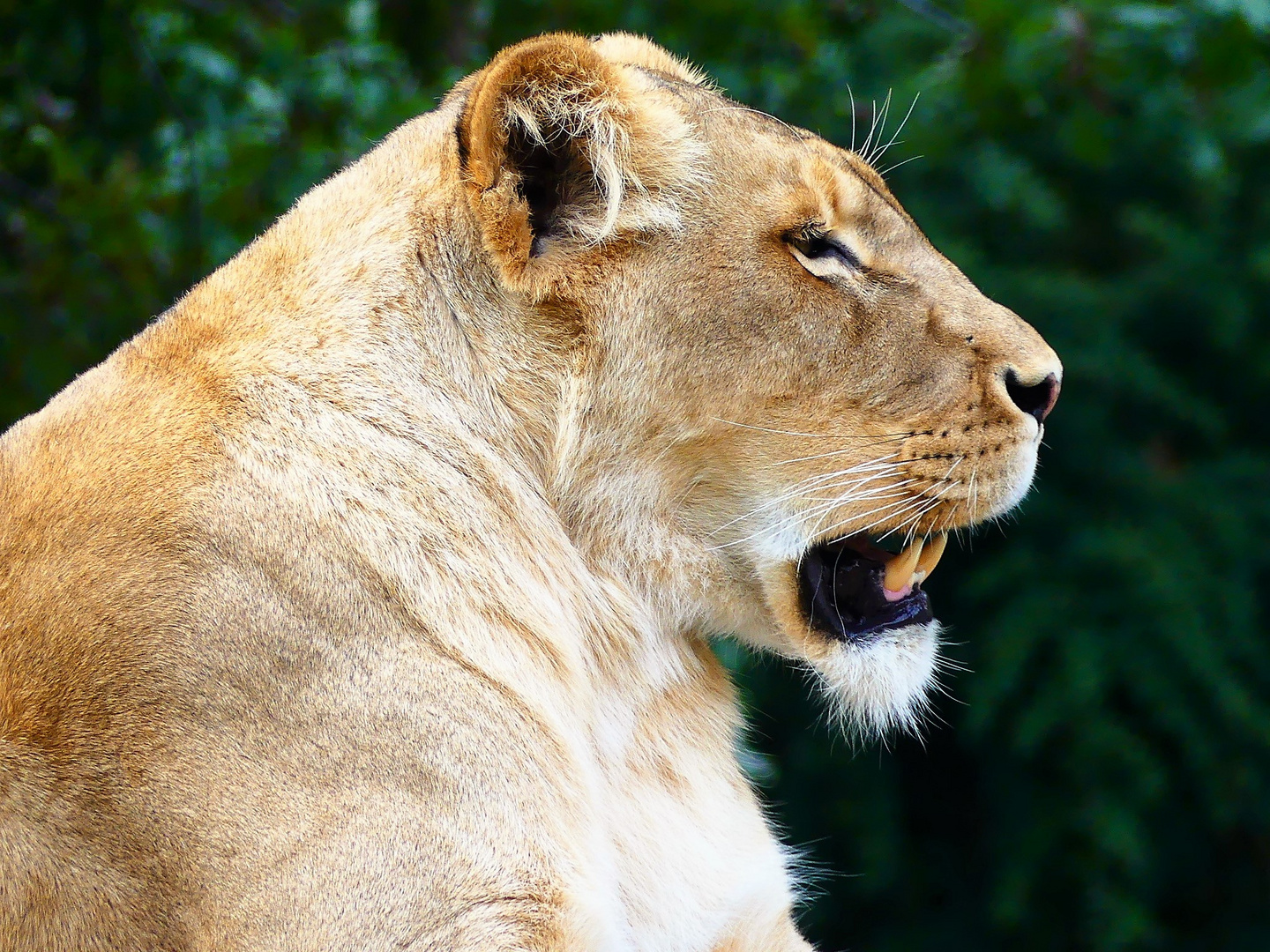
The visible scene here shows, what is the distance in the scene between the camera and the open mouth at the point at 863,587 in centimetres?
215

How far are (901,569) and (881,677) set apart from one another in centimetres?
17

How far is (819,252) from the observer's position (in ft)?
6.99

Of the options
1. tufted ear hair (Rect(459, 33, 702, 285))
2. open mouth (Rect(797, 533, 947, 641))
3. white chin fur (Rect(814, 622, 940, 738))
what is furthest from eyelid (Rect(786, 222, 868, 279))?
white chin fur (Rect(814, 622, 940, 738))

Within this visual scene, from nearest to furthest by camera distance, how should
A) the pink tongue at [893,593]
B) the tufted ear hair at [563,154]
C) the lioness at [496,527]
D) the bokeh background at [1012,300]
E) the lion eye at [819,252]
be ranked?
the lioness at [496,527] < the tufted ear hair at [563,154] < the lion eye at [819,252] < the pink tongue at [893,593] < the bokeh background at [1012,300]

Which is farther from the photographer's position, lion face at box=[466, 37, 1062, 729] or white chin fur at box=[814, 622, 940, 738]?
white chin fur at box=[814, 622, 940, 738]

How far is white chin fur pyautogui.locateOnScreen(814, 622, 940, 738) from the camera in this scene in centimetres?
215

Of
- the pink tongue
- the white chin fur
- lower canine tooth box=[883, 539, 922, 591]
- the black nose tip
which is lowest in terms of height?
the white chin fur

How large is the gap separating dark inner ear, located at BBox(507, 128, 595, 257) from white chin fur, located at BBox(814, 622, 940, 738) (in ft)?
2.57

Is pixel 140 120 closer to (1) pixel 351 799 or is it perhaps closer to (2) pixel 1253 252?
(1) pixel 351 799

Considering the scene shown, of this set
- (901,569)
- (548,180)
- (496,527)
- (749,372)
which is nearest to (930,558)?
(901,569)

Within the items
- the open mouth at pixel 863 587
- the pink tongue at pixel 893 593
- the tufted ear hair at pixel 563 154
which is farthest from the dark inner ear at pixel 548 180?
the pink tongue at pixel 893 593

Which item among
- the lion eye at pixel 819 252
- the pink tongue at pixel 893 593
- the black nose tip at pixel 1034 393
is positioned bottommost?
the pink tongue at pixel 893 593

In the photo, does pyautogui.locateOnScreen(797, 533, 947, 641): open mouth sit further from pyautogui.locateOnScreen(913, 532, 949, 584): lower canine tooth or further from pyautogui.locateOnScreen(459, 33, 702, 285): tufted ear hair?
pyautogui.locateOnScreen(459, 33, 702, 285): tufted ear hair

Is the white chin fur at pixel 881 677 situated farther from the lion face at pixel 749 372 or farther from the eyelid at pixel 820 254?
the eyelid at pixel 820 254
